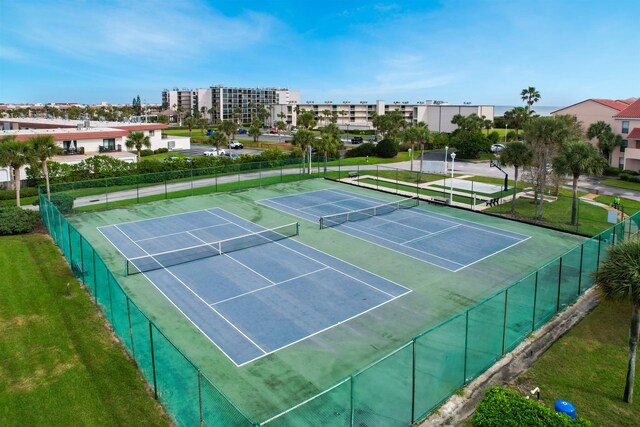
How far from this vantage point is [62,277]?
21.5m

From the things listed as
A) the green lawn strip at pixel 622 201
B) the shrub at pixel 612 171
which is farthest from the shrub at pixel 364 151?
the green lawn strip at pixel 622 201

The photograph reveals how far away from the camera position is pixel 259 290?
2048cm

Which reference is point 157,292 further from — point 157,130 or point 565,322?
point 157,130

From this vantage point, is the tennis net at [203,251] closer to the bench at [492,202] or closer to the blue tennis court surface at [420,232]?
the blue tennis court surface at [420,232]

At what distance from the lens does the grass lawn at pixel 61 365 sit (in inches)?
470

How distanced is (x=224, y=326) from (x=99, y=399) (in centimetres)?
540

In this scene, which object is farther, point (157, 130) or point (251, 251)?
point (157, 130)

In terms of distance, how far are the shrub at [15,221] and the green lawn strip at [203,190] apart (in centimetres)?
495

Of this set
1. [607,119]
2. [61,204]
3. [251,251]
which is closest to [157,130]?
[61,204]

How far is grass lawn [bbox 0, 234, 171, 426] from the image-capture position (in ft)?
39.2

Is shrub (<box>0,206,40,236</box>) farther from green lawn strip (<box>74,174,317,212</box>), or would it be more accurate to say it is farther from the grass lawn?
the grass lawn

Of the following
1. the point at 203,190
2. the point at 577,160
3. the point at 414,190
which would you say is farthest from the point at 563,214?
the point at 203,190

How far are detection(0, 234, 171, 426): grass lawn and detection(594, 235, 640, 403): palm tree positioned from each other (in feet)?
39.3

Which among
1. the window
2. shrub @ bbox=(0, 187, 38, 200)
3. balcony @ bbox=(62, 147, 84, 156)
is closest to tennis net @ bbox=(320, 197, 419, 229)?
shrub @ bbox=(0, 187, 38, 200)
